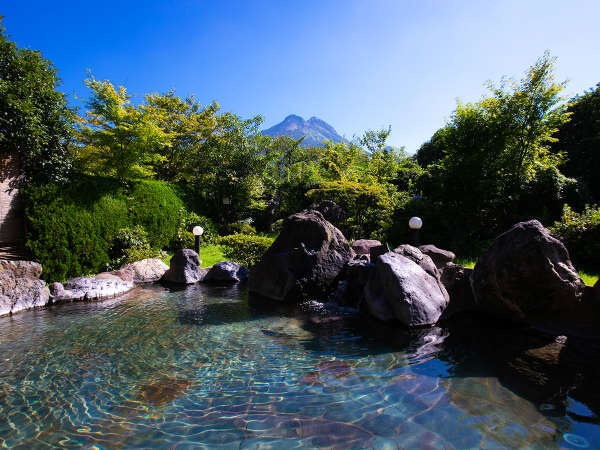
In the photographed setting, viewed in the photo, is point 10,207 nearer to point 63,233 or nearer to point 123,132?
point 63,233

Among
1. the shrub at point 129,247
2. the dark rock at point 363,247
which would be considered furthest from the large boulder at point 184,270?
the dark rock at point 363,247

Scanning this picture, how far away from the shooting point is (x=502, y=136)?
11086mm

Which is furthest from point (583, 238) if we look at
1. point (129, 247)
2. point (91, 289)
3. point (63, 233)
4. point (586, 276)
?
point (63, 233)

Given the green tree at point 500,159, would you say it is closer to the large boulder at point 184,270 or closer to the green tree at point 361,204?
the green tree at point 361,204

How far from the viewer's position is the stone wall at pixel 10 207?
8.21 meters

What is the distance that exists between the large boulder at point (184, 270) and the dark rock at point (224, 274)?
0.34m

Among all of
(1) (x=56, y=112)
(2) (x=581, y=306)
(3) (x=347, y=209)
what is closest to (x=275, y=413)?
(2) (x=581, y=306)

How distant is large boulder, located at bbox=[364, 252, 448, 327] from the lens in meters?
5.39

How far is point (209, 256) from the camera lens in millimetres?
12703

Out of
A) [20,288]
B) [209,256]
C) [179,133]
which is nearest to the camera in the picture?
[20,288]

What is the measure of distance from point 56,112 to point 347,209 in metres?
10.8

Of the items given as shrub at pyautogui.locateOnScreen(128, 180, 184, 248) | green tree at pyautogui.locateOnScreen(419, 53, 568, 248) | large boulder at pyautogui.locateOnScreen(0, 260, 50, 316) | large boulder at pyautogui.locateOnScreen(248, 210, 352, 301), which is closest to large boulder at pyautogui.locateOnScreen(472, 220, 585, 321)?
large boulder at pyautogui.locateOnScreen(248, 210, 352, 301)

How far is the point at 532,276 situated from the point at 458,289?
1593 mm

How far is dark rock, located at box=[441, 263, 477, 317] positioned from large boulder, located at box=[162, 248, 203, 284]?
7.18 metres
